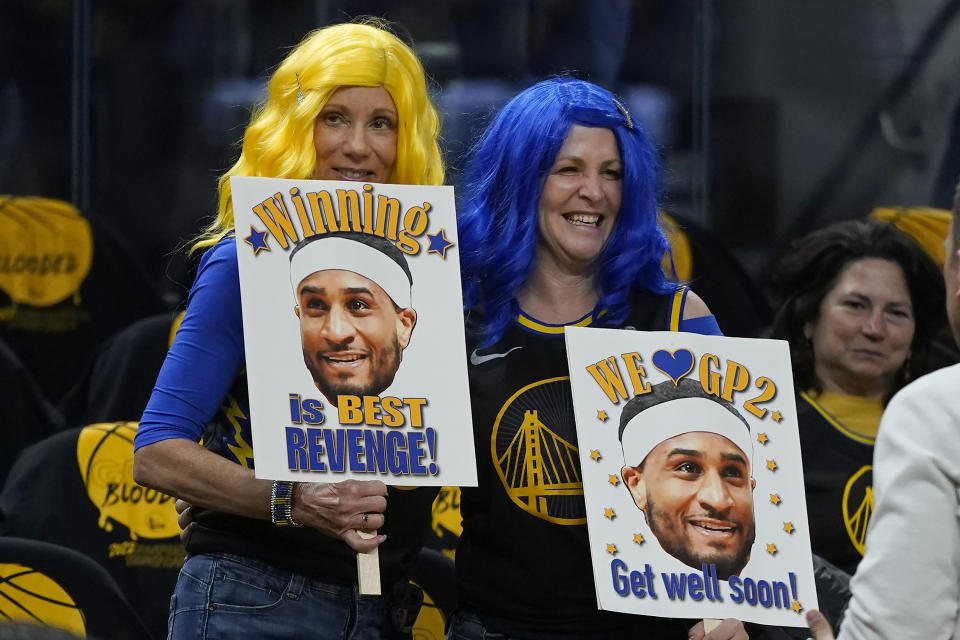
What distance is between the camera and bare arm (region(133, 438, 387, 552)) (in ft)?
4.89

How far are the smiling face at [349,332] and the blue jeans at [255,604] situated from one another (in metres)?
0.23

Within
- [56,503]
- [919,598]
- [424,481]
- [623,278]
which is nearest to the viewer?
[919,598]

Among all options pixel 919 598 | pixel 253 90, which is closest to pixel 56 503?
pixel 253 90

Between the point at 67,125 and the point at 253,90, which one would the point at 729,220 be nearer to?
the point at 253,90

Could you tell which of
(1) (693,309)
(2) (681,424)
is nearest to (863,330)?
(1) (693,309)

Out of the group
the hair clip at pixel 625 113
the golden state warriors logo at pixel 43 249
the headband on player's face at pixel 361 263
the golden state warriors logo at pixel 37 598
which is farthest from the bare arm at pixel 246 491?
the golden state warriors logo at pixel 43 249

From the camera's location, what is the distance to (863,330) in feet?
9.04

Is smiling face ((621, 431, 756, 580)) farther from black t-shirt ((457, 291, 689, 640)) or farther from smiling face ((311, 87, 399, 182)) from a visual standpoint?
smiling face ((311, 87, 399, 182))

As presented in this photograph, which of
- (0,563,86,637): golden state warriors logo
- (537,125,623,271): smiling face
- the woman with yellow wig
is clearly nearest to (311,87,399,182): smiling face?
the woman with yellow wig

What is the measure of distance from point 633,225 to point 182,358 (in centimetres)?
60

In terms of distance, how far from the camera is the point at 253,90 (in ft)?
9.63

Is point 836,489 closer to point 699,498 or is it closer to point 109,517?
point 699,498

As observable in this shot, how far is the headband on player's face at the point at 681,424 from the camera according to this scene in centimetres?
159

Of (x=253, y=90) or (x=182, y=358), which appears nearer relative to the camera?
(x=182, y=358)
